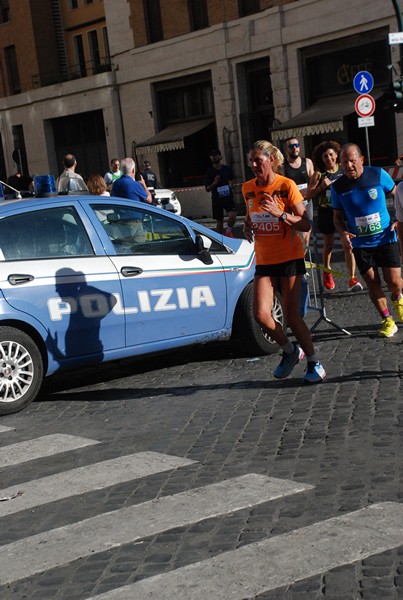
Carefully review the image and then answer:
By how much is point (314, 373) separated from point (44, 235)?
2.36 m

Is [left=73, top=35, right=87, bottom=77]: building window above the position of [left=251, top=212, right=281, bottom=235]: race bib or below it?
above

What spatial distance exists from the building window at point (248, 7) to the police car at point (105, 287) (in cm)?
2654

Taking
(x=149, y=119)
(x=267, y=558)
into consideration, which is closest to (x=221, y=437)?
(x=267, y=558)

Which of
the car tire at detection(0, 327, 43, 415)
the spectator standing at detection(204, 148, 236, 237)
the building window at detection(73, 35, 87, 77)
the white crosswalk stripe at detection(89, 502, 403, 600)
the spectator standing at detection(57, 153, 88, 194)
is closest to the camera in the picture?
the white crosswalk stripe at detection(89, 502, 403, 600)

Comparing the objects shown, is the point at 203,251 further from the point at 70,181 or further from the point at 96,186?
the point at 70,181

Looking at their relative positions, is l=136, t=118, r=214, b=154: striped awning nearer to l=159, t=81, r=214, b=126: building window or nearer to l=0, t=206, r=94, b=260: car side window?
l=159, t=81, r=214, b=126: building window

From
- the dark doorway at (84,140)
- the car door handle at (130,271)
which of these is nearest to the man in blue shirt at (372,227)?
the car door handle at (130,271)

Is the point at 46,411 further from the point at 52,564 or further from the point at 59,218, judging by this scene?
the point at 52,564

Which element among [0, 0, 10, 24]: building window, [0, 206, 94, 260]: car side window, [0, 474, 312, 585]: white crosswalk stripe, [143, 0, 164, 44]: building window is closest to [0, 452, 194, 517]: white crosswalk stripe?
[0, 474, 312, 585]: white crosswalk stripe

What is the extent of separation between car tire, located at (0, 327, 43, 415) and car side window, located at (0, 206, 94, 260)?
64cm

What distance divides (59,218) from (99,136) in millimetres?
35574

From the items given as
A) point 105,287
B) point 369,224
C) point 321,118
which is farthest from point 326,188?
point 321,118

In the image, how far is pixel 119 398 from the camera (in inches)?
338

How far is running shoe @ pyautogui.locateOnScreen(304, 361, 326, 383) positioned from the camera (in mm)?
8289
